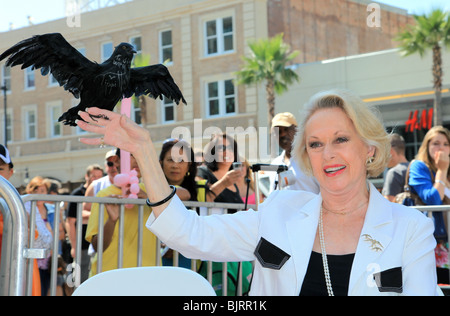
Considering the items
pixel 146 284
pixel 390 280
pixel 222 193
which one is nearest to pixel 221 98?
pixel 222 193

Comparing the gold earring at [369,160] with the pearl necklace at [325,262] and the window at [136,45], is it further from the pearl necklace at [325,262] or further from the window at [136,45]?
the window at [136,45]

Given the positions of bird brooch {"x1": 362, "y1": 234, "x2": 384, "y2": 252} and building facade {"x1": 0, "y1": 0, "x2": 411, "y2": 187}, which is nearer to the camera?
bird brooch {"x1": 362, "y1": 234, "x2": 384, "y2": 252}

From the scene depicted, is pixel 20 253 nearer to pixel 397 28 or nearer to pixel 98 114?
pixel 98 114

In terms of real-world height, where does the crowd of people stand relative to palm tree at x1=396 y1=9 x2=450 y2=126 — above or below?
below

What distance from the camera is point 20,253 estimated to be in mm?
2195

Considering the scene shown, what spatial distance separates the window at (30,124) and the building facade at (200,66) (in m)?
0.04

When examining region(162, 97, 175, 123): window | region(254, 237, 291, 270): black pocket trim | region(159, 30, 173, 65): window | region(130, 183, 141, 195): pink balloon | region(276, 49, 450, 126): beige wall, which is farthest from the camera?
region(162, 97, 175, 123): window

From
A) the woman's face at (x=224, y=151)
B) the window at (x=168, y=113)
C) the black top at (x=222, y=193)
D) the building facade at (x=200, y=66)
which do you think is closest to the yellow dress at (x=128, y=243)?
the black top at (x=222, y=193)

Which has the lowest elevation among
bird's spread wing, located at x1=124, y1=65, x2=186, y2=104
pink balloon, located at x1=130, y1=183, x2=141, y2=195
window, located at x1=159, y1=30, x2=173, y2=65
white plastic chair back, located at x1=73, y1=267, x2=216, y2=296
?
white plastic chair back, located at x1=73, y1=267, x2=216, y2=296

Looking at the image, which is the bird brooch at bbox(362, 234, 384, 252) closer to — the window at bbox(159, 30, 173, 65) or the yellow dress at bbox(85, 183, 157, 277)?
the yellow dress at bbox(85, 183, 157, 277)

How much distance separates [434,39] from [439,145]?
1671 cm

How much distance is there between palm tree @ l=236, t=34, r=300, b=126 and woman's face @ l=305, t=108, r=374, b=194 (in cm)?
1959

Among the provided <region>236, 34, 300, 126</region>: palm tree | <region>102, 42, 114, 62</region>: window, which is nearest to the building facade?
<region>236, 34, 300, 126</region>: palm tree

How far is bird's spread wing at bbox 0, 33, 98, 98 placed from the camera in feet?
6.28
